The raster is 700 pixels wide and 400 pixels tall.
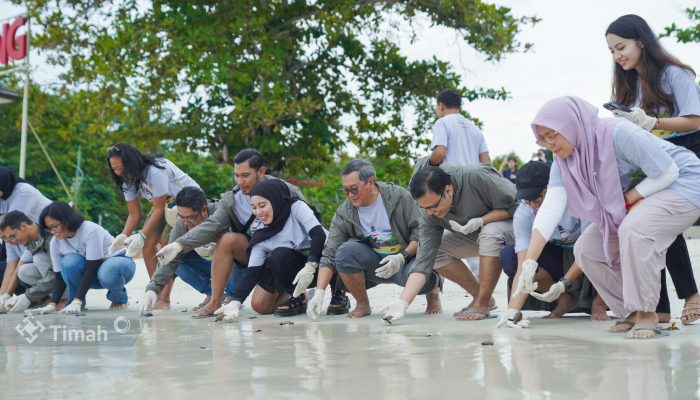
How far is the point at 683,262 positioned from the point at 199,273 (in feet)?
12.4

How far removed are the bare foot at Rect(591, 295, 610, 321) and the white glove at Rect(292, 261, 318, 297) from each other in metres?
1.84

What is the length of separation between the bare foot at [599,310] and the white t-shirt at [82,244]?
371 cm

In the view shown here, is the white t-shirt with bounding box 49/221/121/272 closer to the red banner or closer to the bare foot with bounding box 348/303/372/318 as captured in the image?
the bare foot with bounding box 348/303/372/318

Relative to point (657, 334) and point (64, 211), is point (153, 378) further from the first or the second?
point (64, 211)

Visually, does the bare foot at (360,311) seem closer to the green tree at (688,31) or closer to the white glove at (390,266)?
the white glove at (390,266)

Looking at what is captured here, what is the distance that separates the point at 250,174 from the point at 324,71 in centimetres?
624

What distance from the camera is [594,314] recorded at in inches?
200

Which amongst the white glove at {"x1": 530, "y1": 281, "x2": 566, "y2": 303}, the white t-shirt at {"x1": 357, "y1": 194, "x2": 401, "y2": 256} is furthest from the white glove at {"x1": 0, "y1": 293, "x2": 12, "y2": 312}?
the white glove at {"x1": 530, "y1": 281, "x2": 566, "y2": 303}

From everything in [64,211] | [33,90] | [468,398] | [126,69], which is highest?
[33,90]

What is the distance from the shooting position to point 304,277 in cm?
586

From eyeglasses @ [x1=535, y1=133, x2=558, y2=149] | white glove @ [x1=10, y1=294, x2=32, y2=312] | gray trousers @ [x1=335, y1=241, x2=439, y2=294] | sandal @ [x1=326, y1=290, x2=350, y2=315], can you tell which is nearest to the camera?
eyeglasses @ [x1=535, y1=133, x2=558, y2=149]

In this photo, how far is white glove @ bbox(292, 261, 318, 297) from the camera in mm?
5859

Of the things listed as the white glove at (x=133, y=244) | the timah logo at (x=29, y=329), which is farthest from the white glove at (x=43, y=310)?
the white glove at (x=133, y=244)

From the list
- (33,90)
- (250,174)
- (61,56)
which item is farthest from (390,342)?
(33,90)
